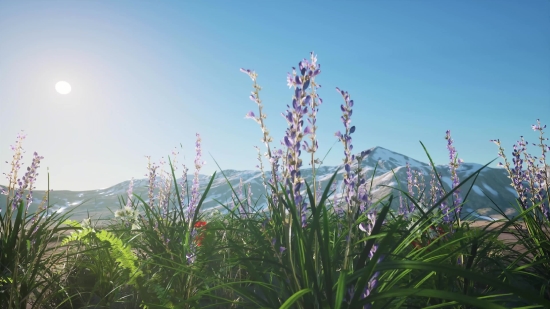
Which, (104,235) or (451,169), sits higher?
(451,169)

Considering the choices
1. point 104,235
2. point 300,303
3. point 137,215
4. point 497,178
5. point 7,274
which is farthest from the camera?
point 497,178

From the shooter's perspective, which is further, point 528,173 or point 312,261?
point 528,173

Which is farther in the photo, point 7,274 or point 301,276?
point 7,274

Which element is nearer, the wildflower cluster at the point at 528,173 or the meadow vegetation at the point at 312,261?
the meadow vegetation at the point at 312,261

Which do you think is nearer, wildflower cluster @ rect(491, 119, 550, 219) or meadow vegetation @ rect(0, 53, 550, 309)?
meadow vegetation @ rect(0, 53, 550, 309)

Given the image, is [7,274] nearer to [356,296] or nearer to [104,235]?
[104,235]

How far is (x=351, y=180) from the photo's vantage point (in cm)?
197

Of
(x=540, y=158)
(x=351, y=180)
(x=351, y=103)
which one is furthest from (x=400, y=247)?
(x=540, y=158)

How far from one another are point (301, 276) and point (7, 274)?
2609 millimetres

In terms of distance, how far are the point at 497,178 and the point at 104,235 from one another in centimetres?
16249

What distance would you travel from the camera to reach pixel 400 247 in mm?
2197

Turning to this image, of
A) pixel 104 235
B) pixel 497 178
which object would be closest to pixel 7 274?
pixel 104 235

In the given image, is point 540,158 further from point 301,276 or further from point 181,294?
point 181,294

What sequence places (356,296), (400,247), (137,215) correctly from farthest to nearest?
(137,215) < (400,247) < (356,296)
